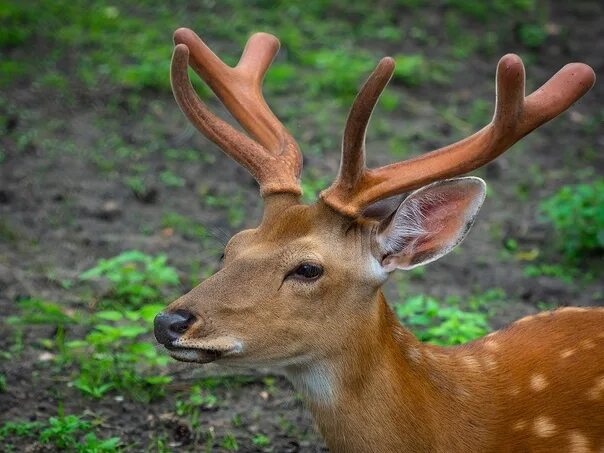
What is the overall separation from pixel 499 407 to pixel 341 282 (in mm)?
725

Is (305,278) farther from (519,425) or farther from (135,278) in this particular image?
(135,278)

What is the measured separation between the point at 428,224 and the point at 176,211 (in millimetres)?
3426

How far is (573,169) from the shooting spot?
26.9 feet

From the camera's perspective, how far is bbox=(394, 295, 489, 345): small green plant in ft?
17.6

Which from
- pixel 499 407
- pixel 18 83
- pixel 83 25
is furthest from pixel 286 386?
pixel 83 25

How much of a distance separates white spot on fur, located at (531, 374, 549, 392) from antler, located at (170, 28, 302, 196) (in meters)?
1.08

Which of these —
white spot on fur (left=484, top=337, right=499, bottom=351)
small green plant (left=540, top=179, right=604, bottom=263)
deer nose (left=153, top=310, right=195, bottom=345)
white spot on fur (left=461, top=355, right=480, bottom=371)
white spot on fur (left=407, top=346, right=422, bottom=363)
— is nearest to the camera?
deer nose (left=153, top=310, right=195, bottom=345)

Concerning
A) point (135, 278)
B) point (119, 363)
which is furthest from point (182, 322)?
point (135, 278)

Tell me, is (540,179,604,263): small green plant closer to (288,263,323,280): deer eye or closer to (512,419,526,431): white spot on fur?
(512,419,526,431): white spot on fur

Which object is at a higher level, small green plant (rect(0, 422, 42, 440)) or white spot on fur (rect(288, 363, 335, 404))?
white spot on fur (rect(288, 363, 335, 404))

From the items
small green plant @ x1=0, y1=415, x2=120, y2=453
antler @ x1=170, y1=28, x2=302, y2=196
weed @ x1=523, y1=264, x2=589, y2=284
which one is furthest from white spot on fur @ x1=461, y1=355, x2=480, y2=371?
weed @ x1=523, y1=264, x2=589, y2=284

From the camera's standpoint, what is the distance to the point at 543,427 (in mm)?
4039

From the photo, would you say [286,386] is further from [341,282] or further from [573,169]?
[573,169]

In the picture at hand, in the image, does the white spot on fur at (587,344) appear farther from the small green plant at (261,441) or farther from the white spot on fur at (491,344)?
the small green plant at (261,441)
